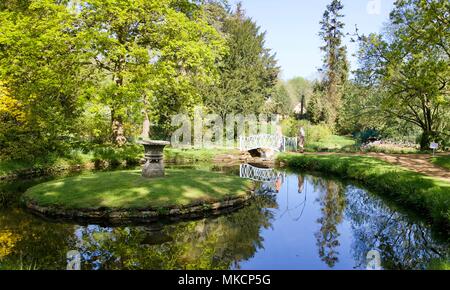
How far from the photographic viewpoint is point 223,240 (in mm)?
9023

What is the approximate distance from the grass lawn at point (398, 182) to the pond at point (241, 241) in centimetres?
69

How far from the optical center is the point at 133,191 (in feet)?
39.5

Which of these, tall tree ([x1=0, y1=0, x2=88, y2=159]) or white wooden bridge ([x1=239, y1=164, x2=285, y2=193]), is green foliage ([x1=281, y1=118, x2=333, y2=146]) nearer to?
white wooden bridge ([x1=239, y1=164, x2=285, y2=193])

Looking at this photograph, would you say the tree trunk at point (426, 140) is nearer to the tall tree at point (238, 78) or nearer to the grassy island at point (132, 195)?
the tall tree at point (238, 78)

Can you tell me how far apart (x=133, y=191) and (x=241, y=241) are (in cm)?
479

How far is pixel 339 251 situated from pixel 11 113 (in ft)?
58.2

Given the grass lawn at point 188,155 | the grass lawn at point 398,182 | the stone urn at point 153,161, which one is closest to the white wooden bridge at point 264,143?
the grass lawn at point 188,155

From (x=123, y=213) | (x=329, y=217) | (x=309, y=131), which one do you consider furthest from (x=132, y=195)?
(x=309, y=131)

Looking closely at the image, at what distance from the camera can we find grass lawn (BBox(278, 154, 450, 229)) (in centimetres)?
1072

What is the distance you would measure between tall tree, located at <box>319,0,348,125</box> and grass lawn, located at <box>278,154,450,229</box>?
24.0m

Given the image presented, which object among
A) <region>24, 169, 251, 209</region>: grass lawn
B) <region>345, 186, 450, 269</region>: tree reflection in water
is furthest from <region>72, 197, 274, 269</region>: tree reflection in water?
<region>345, 186, 450, 269</region>: tree reflection in water

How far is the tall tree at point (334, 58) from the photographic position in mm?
43969

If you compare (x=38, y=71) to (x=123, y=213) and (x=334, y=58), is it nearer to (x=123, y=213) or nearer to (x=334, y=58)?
(x=123, y=213)

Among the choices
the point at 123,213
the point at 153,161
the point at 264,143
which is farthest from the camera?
the point at 264,143
